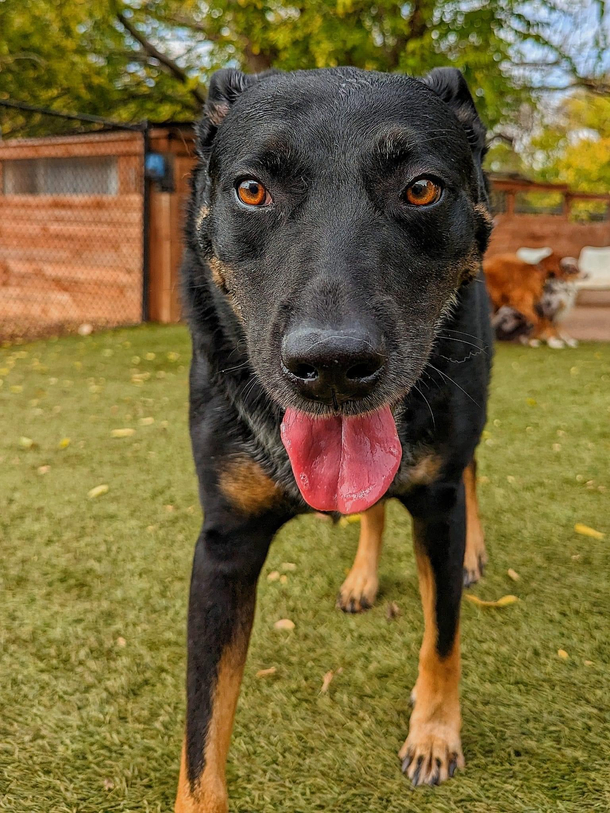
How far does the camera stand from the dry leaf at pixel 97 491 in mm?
3920

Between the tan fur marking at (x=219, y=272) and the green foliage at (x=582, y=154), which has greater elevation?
the tan fur marking at (x=219, y=272)

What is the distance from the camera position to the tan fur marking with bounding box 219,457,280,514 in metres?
1.84

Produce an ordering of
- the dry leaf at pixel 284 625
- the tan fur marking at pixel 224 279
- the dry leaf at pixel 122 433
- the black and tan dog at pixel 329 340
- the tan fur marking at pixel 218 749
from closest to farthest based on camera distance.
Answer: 1. the black and tan dog at pixel 329 340
2. the tan fur marking at pixel 218 749
3. the tan fur marking at pixel 224 279
4. the dry leaf at pixel 284 625
5. the dry leaf at pixel 122 433

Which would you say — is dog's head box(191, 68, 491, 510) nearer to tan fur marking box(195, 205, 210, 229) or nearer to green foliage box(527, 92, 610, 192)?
tan fur marking box(195, 205, 210, 229)

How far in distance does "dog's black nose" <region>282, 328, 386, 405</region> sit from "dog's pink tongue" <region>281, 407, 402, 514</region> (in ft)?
0.61

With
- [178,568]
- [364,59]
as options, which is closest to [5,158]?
[364,59]

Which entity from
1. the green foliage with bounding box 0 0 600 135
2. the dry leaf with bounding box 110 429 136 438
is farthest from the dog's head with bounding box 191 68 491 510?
the green foliage with bounding box 0 0 600 135

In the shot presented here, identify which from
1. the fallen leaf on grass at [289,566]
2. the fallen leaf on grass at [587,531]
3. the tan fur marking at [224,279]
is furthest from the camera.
Answer: the fallen leaf on grass at [587,531]

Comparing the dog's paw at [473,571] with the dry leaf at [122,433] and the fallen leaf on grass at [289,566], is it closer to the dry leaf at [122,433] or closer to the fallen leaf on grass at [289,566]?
the fallen leaf on grass at [289,566]

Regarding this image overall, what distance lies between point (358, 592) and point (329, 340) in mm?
1671

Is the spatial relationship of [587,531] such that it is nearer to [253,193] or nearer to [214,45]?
[253,193]

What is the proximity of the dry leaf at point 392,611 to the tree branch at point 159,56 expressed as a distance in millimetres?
13337

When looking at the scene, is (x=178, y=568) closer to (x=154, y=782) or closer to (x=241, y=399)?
(x=154, y=782)

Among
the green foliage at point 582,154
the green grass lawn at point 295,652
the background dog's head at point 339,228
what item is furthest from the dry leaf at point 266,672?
the green foliage at point 582,154
